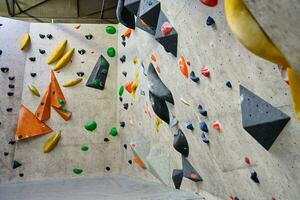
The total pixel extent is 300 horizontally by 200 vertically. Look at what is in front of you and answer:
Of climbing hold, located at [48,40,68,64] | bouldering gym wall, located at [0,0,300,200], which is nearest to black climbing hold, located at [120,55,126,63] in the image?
bouldering gym wall, located at [0,0,300,200]

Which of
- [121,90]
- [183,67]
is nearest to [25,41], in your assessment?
[121,90]

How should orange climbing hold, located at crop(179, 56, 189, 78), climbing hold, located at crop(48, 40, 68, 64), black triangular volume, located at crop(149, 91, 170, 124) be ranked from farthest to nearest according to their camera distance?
1. climbing hold, located at crop(48, 40, 68, 64)
2. black triangular volume, located at crop(149, 91, 170, 124)
3. orange climbing hold, located at crop(179, 56, 189, 78)

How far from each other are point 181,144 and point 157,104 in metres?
0.50

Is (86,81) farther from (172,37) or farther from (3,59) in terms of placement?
(172,37)

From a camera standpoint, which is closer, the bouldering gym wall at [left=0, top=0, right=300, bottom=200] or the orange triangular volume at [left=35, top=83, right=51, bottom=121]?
the bouldering gym wall at [left=0, top=0, right=300, bottom=200]

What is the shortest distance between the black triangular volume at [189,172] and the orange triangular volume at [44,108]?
7.65 ft

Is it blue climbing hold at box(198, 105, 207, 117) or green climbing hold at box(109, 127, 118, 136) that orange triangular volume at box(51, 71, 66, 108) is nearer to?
green climbing hold at box(109, 127, 118, 136)

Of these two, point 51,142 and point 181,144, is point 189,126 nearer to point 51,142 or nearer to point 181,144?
point 181,144

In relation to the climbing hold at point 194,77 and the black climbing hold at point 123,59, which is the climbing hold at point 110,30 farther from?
the climbing hold at point 194,77

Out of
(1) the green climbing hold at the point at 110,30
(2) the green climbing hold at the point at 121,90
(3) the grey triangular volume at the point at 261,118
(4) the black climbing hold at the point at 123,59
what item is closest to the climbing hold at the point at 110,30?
(1) the green climbing hold at the point at 110,30

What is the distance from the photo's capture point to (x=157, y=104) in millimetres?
2723

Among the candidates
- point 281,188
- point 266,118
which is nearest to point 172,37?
point 266,118

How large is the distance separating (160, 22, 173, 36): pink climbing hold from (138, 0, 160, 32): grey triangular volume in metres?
0.18

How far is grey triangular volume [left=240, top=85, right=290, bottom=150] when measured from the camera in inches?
48.2
